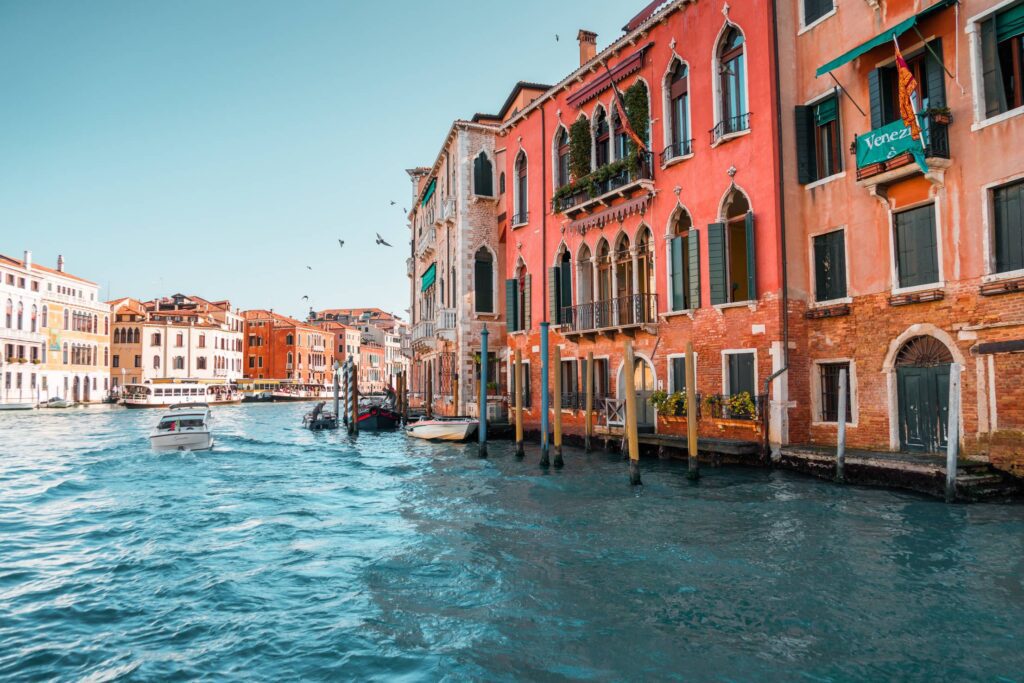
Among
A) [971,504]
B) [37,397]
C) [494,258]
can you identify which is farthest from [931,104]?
[37,397]

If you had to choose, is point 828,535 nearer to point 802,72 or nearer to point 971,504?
point 971,504

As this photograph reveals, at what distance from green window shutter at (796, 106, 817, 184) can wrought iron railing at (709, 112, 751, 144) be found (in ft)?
2.80

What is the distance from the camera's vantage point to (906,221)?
32.9 feet

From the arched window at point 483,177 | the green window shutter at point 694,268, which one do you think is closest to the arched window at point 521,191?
the arched window at point 483,177

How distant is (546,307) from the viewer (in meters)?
17.9

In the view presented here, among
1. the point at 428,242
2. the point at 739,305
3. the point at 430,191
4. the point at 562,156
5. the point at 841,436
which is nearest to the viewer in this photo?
the point at 841,436

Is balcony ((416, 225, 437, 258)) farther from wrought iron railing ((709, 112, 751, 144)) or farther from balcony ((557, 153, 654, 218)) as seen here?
wrought iron railing ((709, 112, 751, 144))

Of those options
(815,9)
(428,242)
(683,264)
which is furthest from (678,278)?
(428,242)

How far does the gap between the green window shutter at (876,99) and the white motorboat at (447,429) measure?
1152 centimetres

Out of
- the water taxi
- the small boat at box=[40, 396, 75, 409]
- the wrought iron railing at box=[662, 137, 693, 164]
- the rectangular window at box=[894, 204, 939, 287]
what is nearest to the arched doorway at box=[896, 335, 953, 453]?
the rectangular window at box=[894, 204, 939, 287]

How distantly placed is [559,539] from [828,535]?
2.85 metres

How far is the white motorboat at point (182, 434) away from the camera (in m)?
17.9

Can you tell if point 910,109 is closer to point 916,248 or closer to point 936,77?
point 936,77

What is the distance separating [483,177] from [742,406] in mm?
12103
